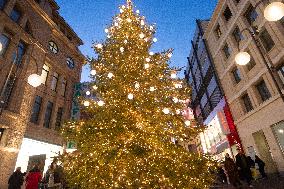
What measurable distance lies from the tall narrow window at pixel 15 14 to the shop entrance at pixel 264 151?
20.8 metres

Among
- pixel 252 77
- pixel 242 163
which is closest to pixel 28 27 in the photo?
pixel 252 77

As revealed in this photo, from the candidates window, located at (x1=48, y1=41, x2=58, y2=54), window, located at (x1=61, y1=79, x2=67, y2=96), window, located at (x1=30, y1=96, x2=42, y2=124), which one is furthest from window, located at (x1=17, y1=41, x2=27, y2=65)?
window, located at (x1=61, y1=79, x2=67, y2=96)

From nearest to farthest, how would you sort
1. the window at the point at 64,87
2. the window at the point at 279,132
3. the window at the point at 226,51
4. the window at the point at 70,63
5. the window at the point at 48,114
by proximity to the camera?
the window at the point at 279,132, the window at the point at 48,114, the window at the point at 226,51, the window at the point at 64,87, the window at the point at 70,63

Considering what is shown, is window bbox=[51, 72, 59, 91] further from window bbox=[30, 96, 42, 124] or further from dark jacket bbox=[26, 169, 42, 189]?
dark jacket bbox=[26, 169, 42, 189]

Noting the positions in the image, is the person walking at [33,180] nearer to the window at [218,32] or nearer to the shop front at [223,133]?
the shop front at [223,133]

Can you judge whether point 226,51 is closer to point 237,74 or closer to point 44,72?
point 237,74

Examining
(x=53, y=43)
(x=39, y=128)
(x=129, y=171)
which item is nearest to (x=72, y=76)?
(x=53, y=43)

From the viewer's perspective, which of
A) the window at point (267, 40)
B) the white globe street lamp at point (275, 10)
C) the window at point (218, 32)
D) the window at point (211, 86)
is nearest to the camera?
the white globe street lamp at point (275, 10)

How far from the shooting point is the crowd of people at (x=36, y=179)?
11.9 m

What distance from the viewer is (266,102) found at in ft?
52.8

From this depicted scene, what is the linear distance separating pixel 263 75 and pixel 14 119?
17534 millimetres

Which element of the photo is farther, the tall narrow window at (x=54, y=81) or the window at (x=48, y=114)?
the tall narrow window at (x=54, y=81)

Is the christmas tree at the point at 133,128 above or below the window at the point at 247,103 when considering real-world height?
below

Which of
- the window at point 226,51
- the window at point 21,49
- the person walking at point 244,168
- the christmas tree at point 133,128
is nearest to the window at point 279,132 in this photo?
the person walking at point 244,168
